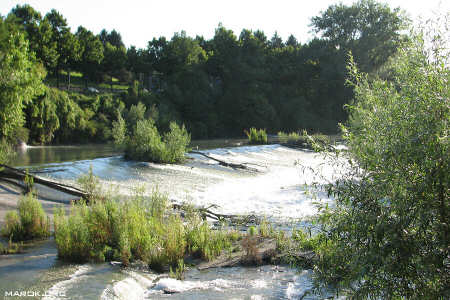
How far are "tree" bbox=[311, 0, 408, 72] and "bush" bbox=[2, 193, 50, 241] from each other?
53.3 meters

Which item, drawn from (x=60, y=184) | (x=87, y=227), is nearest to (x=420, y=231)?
(x=87, y=227)

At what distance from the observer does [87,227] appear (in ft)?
22.6

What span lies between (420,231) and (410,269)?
1.20 feet

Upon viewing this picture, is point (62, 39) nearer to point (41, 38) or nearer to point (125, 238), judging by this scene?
point (41, 38)

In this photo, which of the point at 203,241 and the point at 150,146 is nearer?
the point at 203,241

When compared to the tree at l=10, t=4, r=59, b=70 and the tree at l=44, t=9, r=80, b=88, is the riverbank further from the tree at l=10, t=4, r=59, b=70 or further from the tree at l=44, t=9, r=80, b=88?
the tree at l=44, t=9, r=80, b=88

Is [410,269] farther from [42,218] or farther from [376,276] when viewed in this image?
[42,218]

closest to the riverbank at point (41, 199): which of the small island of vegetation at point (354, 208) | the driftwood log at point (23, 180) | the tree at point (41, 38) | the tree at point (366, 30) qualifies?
the driftwood log at point (23, 180)

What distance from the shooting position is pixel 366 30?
57.6m

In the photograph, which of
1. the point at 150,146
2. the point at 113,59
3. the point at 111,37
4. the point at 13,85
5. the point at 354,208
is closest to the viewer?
the point at 354,208

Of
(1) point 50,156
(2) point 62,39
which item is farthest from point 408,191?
(2) point 62,39

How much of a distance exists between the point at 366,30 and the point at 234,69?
19.4 metres

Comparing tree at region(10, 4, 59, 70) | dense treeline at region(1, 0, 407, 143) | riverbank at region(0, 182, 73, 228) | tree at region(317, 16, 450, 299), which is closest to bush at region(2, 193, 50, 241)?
riverbank at region(0, 182, 73, 228)

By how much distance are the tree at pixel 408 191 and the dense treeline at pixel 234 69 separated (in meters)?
41.2
